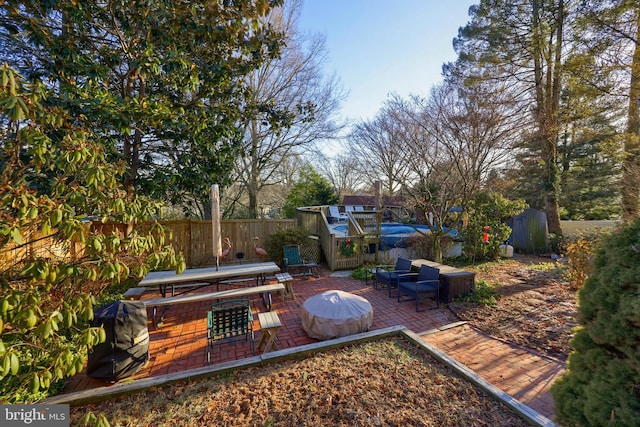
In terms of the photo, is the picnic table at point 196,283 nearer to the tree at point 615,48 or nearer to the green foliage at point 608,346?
the green foliage at point 608,346

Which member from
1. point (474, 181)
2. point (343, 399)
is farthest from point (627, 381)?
point (474, 181)

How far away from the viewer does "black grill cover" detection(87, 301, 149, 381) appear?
126 inches

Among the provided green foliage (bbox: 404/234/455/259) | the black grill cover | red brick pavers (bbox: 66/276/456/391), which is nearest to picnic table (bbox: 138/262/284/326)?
red brick pavers (bbox: 66/276/456/391)

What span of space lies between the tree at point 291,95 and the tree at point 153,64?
3888mm

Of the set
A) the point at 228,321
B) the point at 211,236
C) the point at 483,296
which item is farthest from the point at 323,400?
the point at 211,236

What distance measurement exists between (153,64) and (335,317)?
5459 mm

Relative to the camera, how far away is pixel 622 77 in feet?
28.6

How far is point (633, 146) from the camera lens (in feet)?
31.2

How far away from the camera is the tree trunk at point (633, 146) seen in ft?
21.4

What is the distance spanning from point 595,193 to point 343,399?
1861 cm

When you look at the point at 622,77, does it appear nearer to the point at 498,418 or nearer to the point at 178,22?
the point at 498,418

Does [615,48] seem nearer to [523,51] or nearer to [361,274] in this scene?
[523,51]

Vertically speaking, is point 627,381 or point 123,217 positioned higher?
point 123,217

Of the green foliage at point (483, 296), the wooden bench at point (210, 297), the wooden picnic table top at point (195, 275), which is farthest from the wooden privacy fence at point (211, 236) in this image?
the green foliage at point (483, 296)
